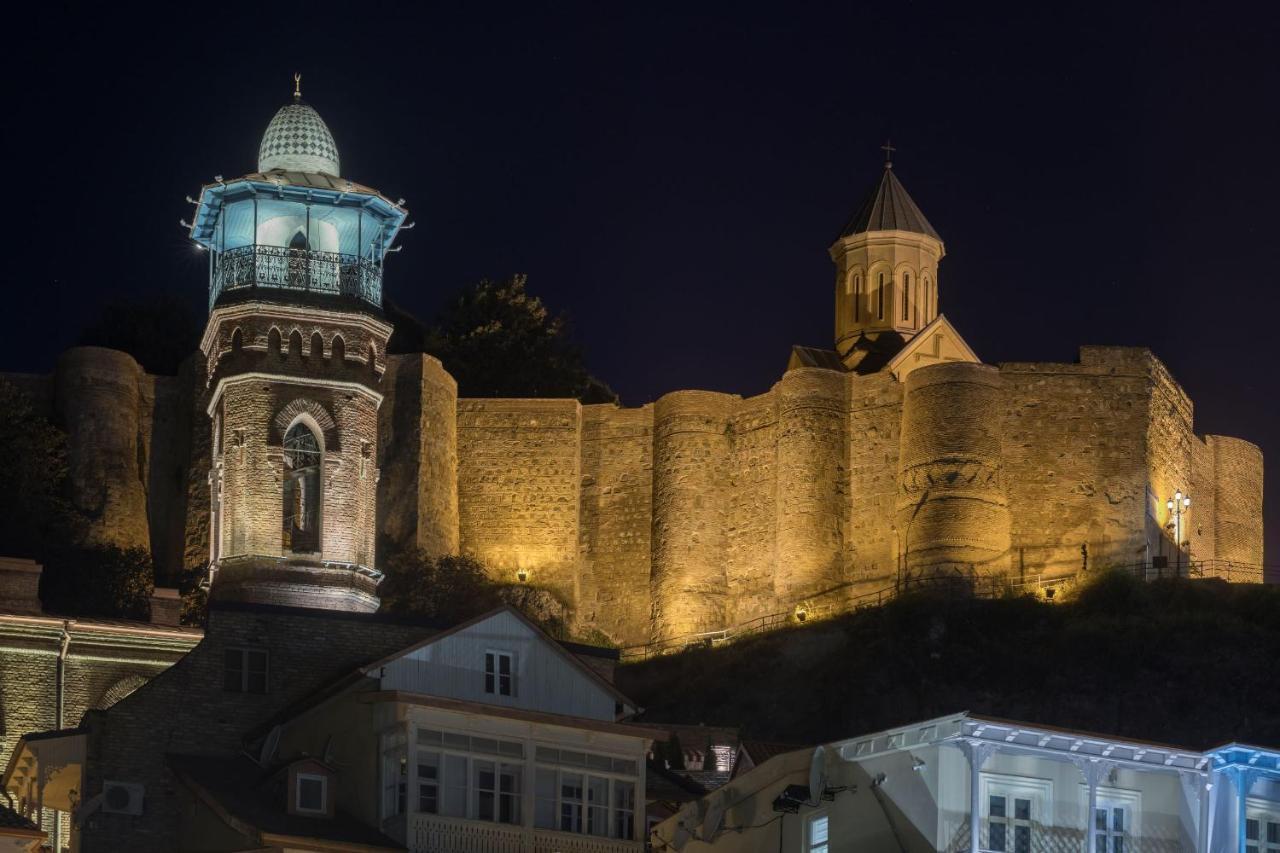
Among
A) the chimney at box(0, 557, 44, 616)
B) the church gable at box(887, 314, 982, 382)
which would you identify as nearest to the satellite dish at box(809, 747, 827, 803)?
the chimney at box(0, 557, 44, 616)

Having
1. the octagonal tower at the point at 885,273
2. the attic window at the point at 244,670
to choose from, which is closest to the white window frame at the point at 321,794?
the attic window at the point at 244,670

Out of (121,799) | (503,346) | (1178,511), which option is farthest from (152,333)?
(121,799)

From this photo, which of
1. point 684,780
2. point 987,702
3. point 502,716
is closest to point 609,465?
point 987,702

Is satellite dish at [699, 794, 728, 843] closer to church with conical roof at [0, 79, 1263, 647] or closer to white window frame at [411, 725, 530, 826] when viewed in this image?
white window frame at [411, 725, 530, 826]

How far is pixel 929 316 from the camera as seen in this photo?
98625mm

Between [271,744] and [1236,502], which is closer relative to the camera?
[271,744]

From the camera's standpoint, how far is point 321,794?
47.4 m

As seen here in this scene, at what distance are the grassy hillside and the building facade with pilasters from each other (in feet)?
81.9

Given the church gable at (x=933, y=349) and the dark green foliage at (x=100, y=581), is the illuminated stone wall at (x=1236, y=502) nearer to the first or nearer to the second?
the church gable at (x=933, y=349)

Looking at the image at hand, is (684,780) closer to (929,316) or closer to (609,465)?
(609,465)

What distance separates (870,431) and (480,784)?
135 feet

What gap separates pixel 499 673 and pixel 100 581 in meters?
32.0

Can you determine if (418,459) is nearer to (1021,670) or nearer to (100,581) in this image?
(100,581)

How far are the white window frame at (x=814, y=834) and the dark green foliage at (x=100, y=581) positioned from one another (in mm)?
32350
